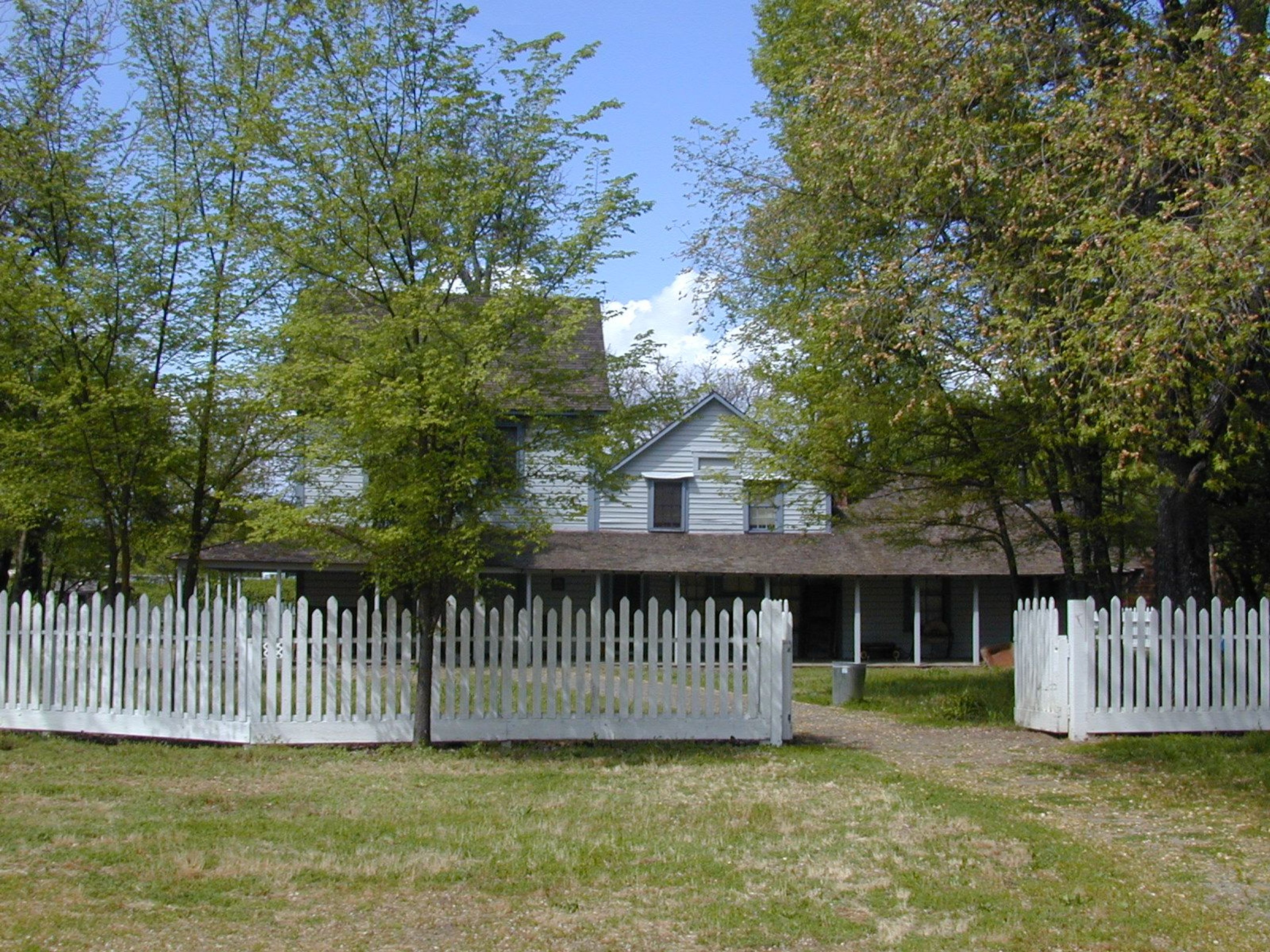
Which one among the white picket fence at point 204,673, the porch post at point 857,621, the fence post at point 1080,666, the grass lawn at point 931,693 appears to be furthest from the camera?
the porch post at point 857,621

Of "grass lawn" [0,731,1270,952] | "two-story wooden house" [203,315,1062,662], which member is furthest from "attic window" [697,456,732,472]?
"grass lawn" [0,731,1270,952]

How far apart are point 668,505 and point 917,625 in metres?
6.48

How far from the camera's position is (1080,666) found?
13.1 m

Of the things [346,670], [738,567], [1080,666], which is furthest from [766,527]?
[346,670]

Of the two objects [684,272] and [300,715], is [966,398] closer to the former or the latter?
[684,272]

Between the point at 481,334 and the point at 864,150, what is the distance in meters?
4.77

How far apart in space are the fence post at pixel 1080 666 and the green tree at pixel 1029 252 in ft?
5.22

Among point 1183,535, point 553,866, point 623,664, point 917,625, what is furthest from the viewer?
point 917,625

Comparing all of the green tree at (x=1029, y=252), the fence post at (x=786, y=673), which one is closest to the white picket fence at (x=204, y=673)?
the fence post at (x=786, y=673)

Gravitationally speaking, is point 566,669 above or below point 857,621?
above

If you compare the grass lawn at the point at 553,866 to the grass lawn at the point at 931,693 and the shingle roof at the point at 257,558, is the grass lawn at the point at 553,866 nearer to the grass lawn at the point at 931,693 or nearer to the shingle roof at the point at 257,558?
the grass lawn at the point at 931,693

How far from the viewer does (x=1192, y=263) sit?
949cm

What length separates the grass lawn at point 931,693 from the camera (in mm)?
15555

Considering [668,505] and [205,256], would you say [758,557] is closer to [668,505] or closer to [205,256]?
[668,505]
